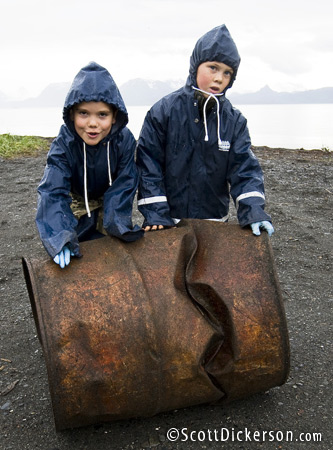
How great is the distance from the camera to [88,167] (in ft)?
9.35

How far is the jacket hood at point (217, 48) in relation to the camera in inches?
115

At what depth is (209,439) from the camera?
2.52 m

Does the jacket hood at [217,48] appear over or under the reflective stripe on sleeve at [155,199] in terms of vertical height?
over

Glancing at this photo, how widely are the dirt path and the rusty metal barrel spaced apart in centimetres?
19

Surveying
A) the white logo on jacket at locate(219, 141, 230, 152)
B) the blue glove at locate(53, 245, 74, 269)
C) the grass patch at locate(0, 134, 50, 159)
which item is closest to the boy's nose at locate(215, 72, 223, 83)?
the white logo on jacket at locate(219, 141, 230, 152)

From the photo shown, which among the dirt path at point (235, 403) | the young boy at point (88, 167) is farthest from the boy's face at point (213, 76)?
the dirt path at point (235, 403)

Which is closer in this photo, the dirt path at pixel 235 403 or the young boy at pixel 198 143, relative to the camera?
the dirt path at pixel 235 403

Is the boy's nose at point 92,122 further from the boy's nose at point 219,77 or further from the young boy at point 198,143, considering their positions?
the boy's nose at point 219,77

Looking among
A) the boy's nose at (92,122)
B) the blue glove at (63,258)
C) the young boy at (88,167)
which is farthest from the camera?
the boy's nose at (92,122)

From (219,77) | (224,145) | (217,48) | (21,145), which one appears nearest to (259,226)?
(224,145)

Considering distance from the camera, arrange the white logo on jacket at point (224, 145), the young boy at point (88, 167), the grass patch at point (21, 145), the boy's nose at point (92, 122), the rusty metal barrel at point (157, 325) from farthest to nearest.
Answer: the grass patch at point (21, 145)
the white logo on jacket at point (224, 145)
the boy's nose at point (92, 122)
the young boy at point (88, 167)
the rusty metal barrel at point (157, 325)

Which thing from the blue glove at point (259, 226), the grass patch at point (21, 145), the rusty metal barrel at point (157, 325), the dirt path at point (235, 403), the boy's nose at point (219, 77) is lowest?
the dirt path at point (235, 403)

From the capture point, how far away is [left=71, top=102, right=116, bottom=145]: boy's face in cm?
264

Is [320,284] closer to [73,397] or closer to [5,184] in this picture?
[73,397]
